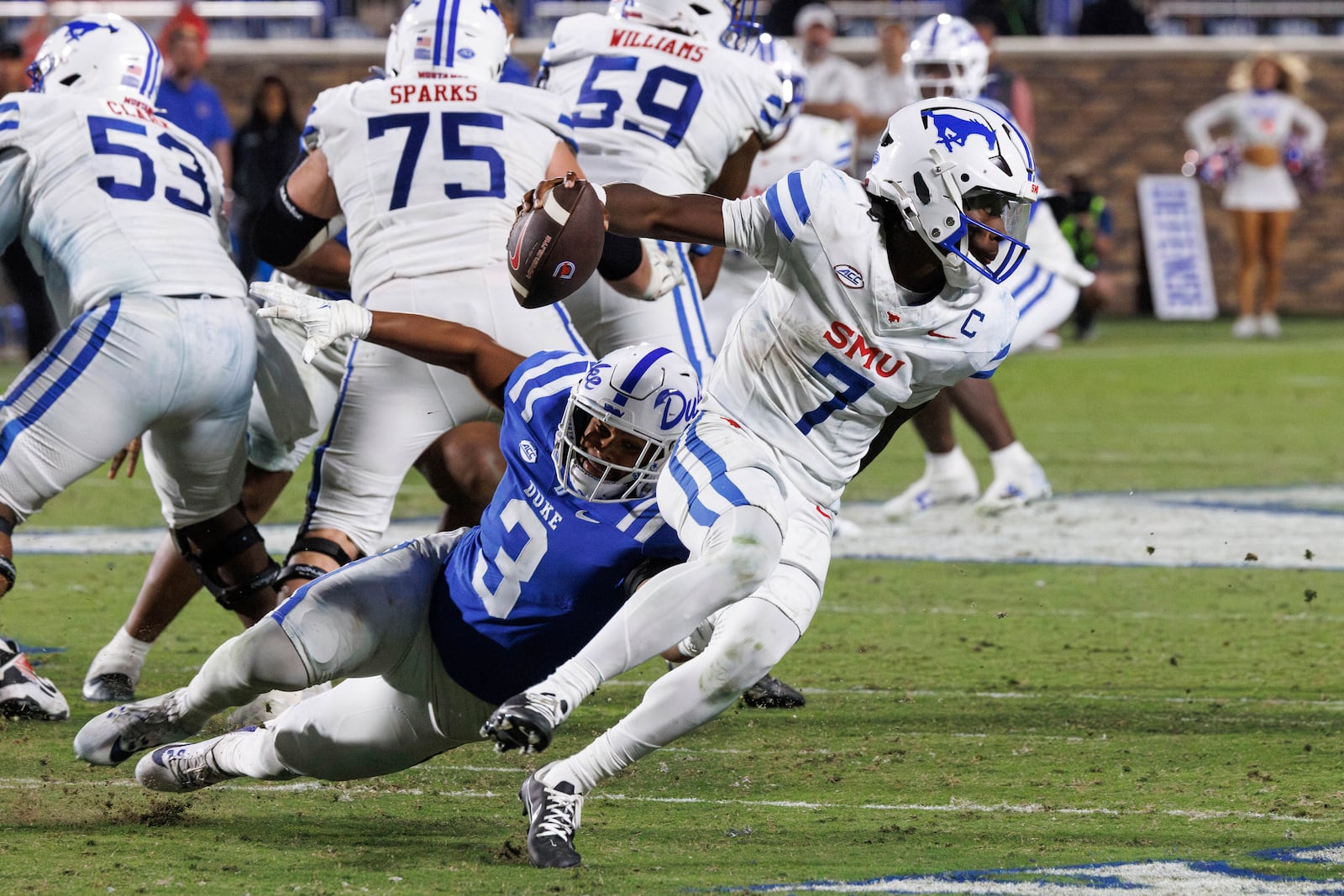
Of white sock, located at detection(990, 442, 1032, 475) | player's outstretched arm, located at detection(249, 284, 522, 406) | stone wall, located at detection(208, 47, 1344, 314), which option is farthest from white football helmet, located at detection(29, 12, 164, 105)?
stone wall, located at detection(208, 47, 1344, 314)

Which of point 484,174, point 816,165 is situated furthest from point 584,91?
point 816,165

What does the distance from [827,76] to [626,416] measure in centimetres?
1092

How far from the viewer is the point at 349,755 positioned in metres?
4.06

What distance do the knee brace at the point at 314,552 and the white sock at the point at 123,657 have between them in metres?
0.58

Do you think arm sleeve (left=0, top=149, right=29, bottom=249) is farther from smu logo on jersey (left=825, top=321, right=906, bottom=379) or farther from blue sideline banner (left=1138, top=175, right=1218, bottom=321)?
blue sideline banner (left=1138, top=175, right=1218, bottom=321)

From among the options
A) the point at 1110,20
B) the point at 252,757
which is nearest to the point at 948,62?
the point at 252,757

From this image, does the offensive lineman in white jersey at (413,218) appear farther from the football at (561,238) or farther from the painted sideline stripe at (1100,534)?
the painted sideline stripe at (1100,534)

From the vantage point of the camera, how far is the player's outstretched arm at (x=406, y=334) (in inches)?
174

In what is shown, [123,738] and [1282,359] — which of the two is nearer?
[123,738]

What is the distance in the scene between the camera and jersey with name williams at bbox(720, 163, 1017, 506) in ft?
14.3

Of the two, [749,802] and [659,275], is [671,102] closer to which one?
[659,275]

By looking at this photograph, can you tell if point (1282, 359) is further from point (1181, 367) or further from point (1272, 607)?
point (1272, 607)

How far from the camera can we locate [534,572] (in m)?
3.94

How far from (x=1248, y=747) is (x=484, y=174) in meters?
2.44
